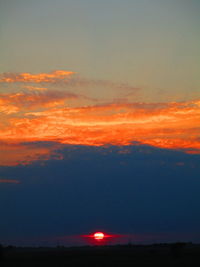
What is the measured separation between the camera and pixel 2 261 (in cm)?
7456

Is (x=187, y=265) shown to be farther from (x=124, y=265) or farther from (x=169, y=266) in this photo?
(x=124, y=265)

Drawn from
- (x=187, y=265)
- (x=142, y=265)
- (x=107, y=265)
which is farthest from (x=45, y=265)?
(x=187, y=265)

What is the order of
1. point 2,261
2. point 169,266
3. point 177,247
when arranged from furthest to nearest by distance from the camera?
point 177,247 < point 2,261 < point 169,266

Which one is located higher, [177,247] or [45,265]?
[177,247]

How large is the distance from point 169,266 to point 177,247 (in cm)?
2364

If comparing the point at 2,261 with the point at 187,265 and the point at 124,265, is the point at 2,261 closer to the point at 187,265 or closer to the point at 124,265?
the point at 124,265

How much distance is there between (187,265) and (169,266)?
8.59 feet

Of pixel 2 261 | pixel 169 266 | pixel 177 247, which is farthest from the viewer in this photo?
pixel 177 247

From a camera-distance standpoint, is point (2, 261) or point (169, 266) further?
point (2, 261)

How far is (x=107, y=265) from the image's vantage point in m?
62.5

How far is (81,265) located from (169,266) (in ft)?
37.5

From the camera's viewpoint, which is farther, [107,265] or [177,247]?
[177,247]

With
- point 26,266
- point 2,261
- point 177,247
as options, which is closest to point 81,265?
point 26,266

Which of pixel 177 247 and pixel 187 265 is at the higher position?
pixel 177 247
